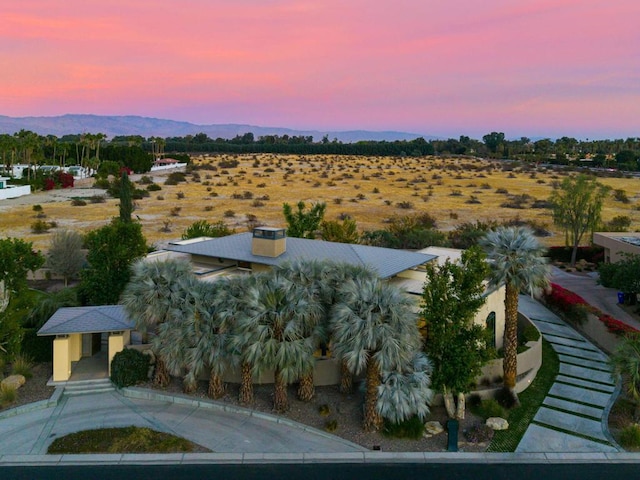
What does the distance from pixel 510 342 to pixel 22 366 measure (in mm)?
18751

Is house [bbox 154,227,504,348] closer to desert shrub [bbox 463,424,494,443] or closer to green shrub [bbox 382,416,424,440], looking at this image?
desert shrub [bbox 463,424,494,443]

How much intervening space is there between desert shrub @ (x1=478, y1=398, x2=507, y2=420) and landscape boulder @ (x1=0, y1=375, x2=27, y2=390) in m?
16.8

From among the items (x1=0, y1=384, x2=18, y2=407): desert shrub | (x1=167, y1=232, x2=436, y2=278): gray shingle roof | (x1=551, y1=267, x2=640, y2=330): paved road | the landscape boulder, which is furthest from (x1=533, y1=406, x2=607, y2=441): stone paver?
the landscape boulder

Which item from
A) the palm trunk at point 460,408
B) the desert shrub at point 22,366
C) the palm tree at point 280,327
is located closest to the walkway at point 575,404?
the palm trunk at point 460,408

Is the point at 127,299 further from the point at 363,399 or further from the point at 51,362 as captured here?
the point at 363,399

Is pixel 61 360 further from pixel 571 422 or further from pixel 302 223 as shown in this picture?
pixel 302 223

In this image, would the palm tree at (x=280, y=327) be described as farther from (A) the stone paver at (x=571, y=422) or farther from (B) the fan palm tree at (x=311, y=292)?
(A) the stone paver at (x=571, y=422)

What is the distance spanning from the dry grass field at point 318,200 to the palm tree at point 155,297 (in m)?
27.0

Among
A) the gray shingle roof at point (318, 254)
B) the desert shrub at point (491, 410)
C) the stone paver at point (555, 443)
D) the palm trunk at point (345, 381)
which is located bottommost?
the stone paver at point (555, 443)

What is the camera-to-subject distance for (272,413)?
18438mm

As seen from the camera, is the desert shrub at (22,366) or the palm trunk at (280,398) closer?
the palm trunk at (280,398)

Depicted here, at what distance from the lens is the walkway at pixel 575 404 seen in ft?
56.1

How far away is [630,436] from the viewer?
17.0 metres

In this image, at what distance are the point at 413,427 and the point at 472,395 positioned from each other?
Answer: 364cm
